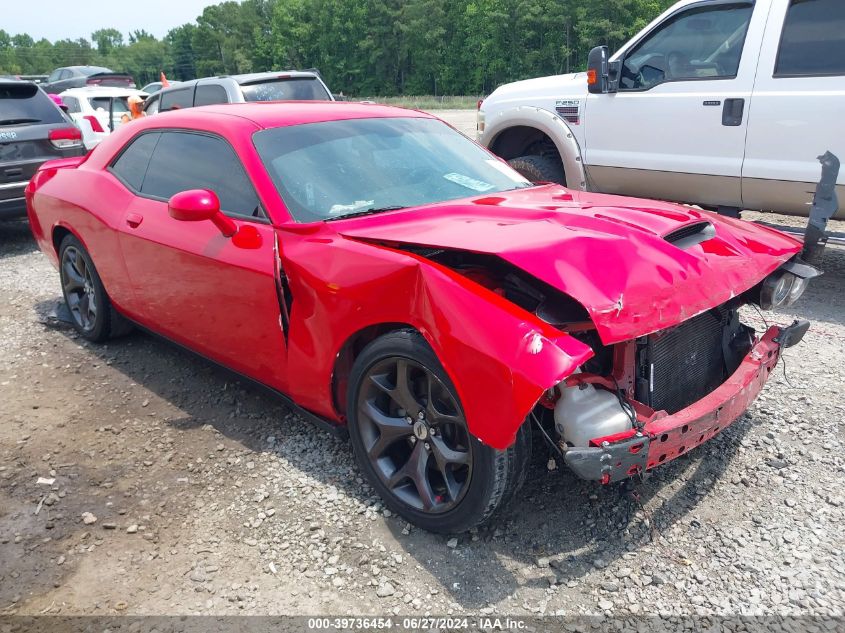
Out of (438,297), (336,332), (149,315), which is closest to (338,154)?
(336,332)

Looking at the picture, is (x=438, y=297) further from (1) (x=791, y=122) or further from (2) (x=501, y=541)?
(1) (x=791, y=122)

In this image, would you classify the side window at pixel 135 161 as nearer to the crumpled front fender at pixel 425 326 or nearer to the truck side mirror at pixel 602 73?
the crumpled front fender at pixel 425 326

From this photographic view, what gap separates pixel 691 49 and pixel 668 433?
4518mm

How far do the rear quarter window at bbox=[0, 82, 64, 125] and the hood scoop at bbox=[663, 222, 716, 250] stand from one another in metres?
7.56

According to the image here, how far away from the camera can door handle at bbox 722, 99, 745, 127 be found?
5.40m

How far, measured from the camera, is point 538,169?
21.0 feet

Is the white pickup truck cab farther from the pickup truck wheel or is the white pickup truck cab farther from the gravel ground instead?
the gravel ground

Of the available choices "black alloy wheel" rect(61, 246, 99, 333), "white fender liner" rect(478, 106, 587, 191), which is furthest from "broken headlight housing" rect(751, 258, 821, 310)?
"black alloy wheel" rect(61, 246, 99, 333)

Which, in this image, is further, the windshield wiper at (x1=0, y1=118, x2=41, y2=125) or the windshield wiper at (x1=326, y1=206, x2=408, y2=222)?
the windshield wiper at (x1=0, y1=118, x2=41, y2=125)

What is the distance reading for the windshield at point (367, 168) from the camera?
320 centimetres

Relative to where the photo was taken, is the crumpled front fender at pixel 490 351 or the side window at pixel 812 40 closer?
the crumpled front fender at pixel 490 351

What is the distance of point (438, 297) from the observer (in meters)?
2.43

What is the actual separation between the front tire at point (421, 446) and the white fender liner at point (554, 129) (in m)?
4.06

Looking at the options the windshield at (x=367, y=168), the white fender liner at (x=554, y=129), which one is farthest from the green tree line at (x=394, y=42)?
the windshield at (x=367, y=168)
